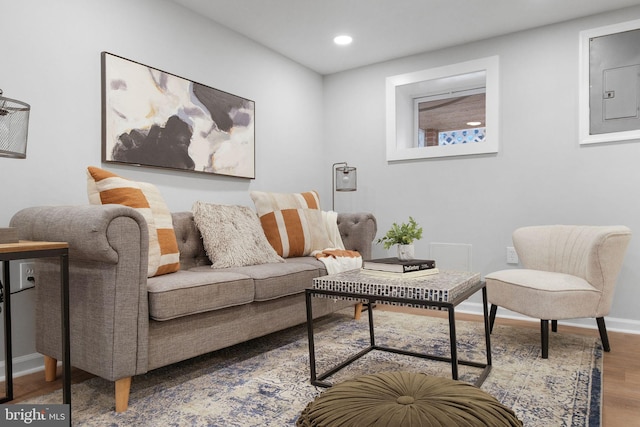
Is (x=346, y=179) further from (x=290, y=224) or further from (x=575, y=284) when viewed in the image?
(x=575, y=284)

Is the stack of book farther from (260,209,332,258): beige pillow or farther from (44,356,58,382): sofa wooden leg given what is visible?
(44,356,58,382): sofa wooden leg

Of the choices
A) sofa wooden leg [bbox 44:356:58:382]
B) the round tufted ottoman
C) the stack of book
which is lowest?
sofa wooden leg [bbox 44:356:58:382]

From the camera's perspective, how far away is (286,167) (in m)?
3.95

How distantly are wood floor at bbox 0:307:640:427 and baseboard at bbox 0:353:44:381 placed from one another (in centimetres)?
4

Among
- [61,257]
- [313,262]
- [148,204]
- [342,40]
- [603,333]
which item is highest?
[342,40]

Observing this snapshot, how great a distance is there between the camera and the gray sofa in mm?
1672

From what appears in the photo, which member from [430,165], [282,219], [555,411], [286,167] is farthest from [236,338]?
[430,165]

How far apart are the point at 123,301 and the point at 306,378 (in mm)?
900

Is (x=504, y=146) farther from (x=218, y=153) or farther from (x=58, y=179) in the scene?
(x=58, y=179)

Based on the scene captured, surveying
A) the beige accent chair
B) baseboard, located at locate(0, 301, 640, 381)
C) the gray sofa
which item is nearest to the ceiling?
the beige accent chair

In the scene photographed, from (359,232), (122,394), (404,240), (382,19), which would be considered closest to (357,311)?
(359,232)

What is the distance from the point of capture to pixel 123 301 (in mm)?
1697

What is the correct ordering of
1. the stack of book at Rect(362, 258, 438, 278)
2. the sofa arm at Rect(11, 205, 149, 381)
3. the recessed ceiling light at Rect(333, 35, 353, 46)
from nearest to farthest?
the sofa arm at Rect(11, 205, 149, 381), the stack of book at Rect(362, 258, 438, 278), the recessed ceiling light at Rect(333, 35, 353, 46)

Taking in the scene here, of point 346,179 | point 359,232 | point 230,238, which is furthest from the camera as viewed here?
point 346,179
